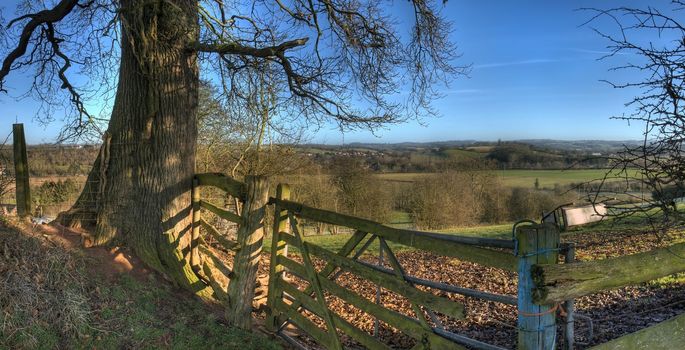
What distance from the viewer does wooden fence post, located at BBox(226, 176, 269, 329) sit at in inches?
239

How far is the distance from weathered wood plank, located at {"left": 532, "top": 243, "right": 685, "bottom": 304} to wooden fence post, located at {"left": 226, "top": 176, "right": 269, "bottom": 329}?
3941 millimetres

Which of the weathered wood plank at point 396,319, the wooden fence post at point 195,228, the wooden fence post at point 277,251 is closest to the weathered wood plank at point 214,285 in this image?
the wooden fence post at point 195,228

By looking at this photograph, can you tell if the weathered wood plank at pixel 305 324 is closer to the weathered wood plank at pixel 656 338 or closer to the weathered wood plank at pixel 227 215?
the weathered wood plank at pixel 227 215

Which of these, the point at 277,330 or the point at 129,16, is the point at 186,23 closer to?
the point at 129,16

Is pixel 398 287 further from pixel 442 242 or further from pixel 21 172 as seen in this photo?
pixel 21 172

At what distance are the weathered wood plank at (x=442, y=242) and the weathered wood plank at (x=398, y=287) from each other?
34 cm

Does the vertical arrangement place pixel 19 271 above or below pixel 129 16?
below

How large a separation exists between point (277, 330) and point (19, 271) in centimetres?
294

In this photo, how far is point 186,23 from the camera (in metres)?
7.26

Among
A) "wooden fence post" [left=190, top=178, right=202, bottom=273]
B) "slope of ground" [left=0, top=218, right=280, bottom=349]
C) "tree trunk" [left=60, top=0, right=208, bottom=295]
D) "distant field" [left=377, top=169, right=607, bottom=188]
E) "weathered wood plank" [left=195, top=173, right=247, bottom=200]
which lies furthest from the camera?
"distant field" [left=377, top=169, right=607, bottom=188]

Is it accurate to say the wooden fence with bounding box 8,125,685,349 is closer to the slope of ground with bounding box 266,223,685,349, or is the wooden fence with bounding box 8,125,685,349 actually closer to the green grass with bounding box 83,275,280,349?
the green grass with bounding box 83,275,280,349

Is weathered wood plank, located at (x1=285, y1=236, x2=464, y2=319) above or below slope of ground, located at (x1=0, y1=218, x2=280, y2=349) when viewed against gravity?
above

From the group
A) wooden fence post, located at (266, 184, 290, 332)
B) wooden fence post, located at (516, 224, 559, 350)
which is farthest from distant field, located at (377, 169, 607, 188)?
wooden fence post, located at (516, 224, 559, 350)

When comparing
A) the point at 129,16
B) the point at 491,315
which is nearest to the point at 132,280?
the point at 129,16
